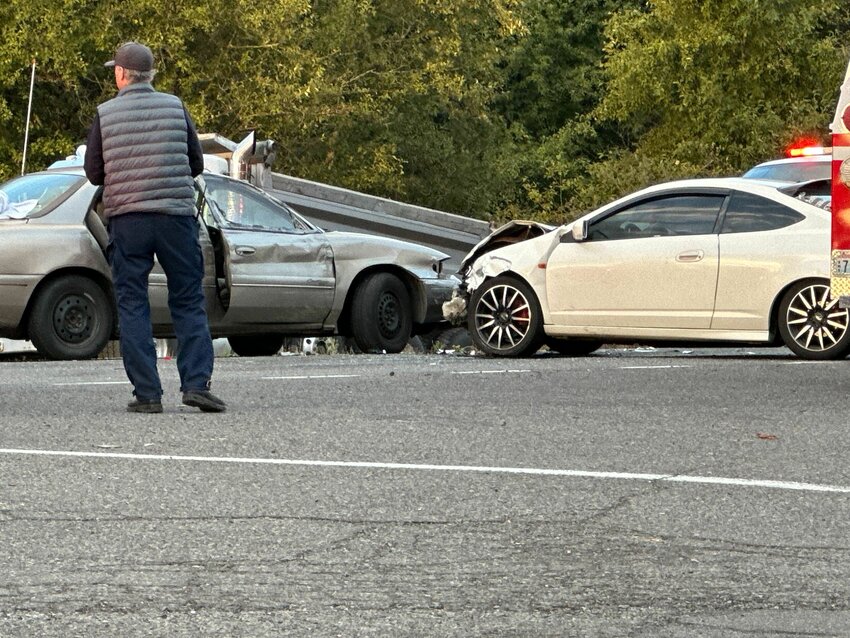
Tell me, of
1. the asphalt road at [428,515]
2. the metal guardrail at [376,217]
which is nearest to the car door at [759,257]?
the asphalt road at [428,515]

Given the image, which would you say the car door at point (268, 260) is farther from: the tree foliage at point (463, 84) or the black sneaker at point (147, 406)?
the tree foliage at point (463, 84)

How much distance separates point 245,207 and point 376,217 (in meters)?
9.05

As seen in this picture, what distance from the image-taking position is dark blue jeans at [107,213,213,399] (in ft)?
32.6

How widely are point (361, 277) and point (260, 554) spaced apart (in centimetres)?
1123

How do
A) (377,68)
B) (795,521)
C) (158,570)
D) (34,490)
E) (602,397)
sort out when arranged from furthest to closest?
(377,68) → (602,397) → (34,490) → (795,521) → (158,570)

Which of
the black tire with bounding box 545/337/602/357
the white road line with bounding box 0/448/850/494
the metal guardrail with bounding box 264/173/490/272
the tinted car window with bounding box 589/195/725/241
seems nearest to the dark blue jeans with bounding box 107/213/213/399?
the white road line with bounding box 0/448/850/494

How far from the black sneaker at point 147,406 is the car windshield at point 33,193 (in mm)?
5691

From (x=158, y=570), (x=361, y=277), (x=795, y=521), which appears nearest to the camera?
(x=158, y=570)

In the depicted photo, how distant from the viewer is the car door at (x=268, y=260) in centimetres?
1579

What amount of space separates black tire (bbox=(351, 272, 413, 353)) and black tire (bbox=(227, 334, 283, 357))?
117cm

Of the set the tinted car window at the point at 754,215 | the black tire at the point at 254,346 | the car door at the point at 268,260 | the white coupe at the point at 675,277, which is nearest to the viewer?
the white coupe at the point at 675,277

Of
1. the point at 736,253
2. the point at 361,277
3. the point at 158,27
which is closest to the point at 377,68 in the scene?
the point at 158,27

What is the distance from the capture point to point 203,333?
1006 centimetres

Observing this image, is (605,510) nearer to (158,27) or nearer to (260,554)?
(260,554)
